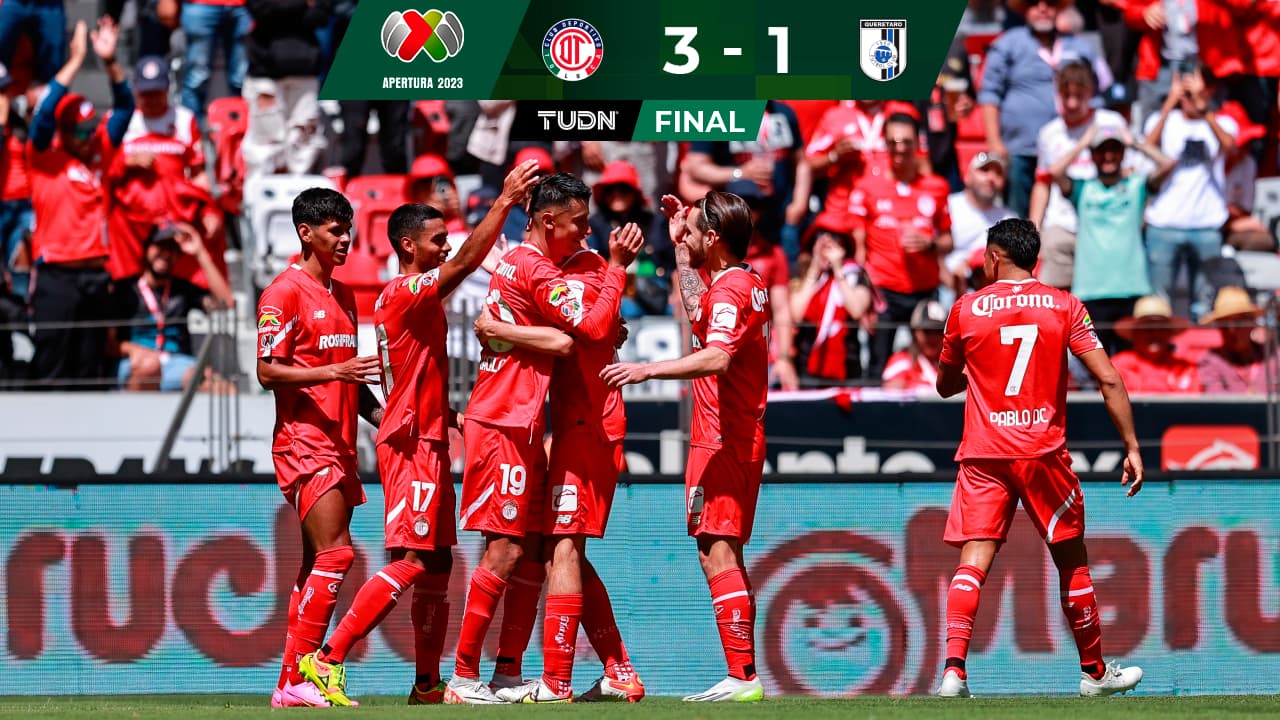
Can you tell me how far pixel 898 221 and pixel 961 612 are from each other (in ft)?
22.5

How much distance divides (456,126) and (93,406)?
4.10m

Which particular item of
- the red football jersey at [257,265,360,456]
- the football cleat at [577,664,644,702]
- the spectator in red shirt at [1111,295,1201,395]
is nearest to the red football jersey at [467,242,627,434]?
the red football jersey at [257,265,360,456]

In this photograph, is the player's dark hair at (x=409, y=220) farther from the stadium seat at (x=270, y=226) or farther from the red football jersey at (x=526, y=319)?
the stadium seat at (x=270, y=226)

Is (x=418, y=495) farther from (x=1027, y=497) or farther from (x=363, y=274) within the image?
(x=363, y=274)

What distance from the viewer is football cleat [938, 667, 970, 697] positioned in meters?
7.93

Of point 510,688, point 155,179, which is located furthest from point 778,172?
point 510,688

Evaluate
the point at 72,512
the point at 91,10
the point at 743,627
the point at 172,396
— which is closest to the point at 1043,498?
the point at 743,627

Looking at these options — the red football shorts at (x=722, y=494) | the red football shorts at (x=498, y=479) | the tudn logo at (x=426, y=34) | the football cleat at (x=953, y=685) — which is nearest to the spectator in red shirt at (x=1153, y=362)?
the tudn logo at (x=426, y=34)

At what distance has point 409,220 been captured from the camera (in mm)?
8312

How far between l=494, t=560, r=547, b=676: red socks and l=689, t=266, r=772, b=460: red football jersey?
0.97m

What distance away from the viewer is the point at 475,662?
8000 millimetres

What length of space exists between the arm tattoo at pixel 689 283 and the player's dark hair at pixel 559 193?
599 millimetres

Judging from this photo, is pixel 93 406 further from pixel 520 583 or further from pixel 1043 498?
pixel 1043 498

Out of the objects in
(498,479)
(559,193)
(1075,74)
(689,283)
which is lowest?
(498,479)
